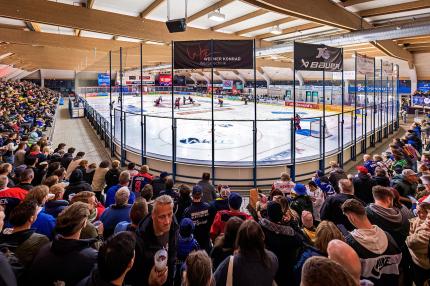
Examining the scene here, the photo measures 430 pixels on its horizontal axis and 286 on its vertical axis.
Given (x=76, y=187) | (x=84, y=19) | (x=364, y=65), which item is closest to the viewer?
(x=76, y=187)

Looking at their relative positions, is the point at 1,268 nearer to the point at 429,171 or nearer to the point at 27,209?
the point at 27,209

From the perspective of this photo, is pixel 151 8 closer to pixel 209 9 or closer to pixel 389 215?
pixel 209 9

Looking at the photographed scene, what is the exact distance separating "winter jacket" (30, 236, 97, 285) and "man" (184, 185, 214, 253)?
66.7 inches

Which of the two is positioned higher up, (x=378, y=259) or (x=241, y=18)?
(x=241, y=18)

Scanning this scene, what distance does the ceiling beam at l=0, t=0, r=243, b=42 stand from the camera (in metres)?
7.43

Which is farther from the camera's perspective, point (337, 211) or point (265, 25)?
point (265, 25)

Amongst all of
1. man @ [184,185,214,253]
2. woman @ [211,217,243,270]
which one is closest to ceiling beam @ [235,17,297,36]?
man @ [184,185,214,253]

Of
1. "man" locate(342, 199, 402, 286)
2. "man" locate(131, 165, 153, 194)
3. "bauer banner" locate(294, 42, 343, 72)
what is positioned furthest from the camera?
"bauer banner" locate(294, 42, 343, 72)

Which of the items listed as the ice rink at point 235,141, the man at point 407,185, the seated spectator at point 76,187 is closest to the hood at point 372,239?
the man at point 407,185

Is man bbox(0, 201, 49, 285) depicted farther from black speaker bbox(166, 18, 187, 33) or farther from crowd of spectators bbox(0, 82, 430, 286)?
black speaker bbox(166, 18, 187, 33)

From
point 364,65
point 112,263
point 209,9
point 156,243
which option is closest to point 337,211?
point 156,243

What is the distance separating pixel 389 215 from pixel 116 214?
299 centimetres

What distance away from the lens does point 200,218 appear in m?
3.61

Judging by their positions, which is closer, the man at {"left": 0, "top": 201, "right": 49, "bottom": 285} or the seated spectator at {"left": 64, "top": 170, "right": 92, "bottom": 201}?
the man at {"left": 0, "top": 201, "right": 49, "bottom": 285}
